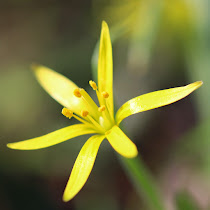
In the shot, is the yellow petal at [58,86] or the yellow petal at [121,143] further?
the yellow petal at [58,86]

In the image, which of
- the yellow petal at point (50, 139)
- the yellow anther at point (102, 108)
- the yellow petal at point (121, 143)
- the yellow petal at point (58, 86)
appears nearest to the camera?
the yellow petal at point (121, 143)

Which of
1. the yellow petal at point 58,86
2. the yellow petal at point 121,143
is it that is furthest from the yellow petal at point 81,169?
the yellow petal at point 58,86

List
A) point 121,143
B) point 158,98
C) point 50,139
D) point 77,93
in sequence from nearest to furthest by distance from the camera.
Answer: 1. point 121,143
2. point 158,98
3. point 50,139
4. point 77,93

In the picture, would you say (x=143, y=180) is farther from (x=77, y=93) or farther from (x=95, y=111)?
(x=77, y=93)

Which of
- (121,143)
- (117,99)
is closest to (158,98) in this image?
(121,143)

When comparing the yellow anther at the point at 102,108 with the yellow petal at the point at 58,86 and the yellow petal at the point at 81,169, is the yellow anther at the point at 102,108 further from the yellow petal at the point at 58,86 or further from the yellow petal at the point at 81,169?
the yellow petal at the point at 58,86

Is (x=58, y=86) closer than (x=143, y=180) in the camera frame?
No

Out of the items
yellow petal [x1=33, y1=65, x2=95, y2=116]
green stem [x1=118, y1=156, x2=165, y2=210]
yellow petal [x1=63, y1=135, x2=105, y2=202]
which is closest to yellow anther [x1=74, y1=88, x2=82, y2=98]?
yellow petal [x1=33, y1=65, x2=95, y2=116]
